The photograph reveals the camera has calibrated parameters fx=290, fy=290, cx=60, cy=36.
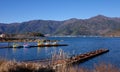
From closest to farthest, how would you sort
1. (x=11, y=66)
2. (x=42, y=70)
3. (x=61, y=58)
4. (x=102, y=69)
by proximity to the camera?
(x=11, y=66) → (x=42, y=70) → (x=102, y=69) → (x=61, y=58)

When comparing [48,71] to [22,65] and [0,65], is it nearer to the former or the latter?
[22,65]

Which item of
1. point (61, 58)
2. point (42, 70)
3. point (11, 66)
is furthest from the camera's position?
point (61, 58)

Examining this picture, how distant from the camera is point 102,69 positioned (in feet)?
43.3

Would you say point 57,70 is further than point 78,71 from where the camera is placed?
No

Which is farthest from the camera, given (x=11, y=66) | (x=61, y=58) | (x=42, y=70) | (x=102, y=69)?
(x=61, y=58)

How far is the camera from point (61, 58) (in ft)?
54.0

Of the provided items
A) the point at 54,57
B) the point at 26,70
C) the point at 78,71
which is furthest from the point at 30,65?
the point at 54,57

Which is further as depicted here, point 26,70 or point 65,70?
point 65,70

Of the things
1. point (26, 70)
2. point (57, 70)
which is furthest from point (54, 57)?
point (26, 70)

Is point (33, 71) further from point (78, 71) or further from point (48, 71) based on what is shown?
point (78, 71)

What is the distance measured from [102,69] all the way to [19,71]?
4.06 meters

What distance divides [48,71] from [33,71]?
2.28 feet

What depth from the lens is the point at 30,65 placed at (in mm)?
11781

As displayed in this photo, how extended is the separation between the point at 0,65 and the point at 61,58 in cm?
600
